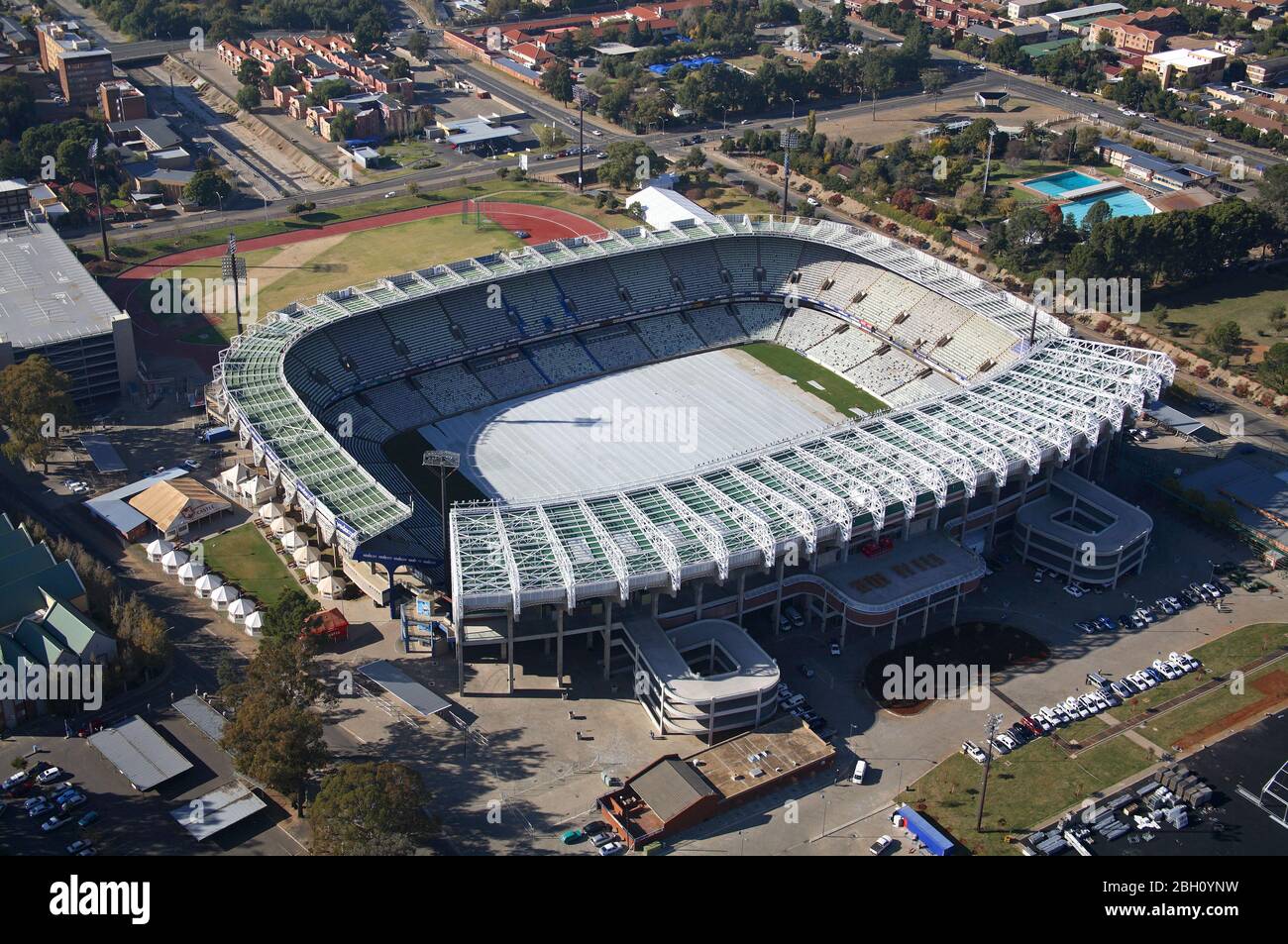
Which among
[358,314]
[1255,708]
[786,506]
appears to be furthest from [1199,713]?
[358,314]

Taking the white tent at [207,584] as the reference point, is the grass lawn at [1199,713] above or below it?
below

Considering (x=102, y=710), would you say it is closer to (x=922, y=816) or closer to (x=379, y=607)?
(x=379, y=607)

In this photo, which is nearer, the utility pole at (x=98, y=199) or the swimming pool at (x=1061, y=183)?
the utility pole at (x=98, y=199)

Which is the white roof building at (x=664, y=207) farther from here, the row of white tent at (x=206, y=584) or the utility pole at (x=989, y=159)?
the row of white tent at (x=206, y=584)

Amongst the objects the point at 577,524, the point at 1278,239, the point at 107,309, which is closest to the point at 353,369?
the point at 107,309

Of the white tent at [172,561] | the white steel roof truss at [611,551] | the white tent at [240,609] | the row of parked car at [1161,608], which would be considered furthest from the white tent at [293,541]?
the row of parked car at [1161,608]

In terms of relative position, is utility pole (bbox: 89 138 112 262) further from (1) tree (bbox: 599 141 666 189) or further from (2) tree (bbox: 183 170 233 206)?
(1) tree (bbox: 599 141 666 189)

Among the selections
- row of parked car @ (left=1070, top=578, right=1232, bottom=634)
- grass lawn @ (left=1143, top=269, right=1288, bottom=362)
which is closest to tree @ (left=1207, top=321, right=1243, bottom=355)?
Result: grass lawn @ (left=1143, top=269, right=1288, bottom=362)
